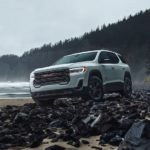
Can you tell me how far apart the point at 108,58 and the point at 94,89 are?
8.31 ft

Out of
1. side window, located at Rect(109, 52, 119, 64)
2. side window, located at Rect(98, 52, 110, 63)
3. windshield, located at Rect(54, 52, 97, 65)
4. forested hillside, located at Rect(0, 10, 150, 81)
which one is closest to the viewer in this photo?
windshield, located at Rect(54, 52, 97, 65)

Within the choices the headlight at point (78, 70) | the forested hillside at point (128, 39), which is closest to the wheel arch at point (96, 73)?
the headlight at point (78, 70)

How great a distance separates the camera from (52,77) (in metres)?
13.5

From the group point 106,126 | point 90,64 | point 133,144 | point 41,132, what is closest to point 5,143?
point 41,132

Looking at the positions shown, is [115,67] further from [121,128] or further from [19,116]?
[121,128]

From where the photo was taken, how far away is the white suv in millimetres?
13148

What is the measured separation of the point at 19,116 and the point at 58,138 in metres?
2.21

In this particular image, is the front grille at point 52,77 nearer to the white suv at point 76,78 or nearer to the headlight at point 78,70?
the white suv at point 76,78

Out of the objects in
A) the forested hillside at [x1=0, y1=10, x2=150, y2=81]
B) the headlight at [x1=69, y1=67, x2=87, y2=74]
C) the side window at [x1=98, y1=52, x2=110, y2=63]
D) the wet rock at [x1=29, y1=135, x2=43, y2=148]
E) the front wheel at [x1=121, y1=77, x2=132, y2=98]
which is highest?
the forested hillside at [x1=0, y1=10, x2=150, y2=81]

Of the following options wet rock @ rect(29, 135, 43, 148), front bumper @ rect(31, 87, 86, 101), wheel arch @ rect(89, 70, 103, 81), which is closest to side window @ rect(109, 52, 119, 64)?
Answer: wheel arch @ rect(89, 70, 103, 81)

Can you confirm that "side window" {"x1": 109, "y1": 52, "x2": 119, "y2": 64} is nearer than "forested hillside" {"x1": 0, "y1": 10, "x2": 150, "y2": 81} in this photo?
Yes

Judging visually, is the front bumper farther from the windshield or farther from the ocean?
the ocean

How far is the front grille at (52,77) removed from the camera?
13.2 meters

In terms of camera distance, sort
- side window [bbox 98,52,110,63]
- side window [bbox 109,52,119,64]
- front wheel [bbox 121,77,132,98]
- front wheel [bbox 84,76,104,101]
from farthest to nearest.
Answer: front wheel [bbox 121,77,132,98], side window [bbox 109,52,119,64], side window [bbox 98,52,110,63], front wheel [bbox 84,76,104,101]
